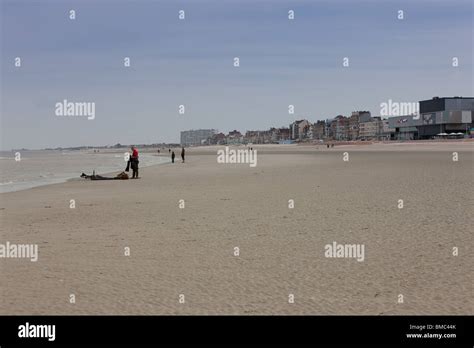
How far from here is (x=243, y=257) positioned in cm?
882

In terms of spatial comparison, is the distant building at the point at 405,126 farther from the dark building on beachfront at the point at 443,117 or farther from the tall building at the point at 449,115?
the tall building at the point at 449,115

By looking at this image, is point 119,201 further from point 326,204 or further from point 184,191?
point 326,204

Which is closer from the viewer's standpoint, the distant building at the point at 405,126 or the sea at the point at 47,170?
the sea at the point at 47,170

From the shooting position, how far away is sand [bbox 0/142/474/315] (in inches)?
249

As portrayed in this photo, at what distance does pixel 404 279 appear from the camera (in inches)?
285

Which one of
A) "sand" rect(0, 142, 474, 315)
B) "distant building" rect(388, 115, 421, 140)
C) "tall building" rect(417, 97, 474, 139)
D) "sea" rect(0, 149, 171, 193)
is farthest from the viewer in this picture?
"distant building" rect(388, 115, 421, 140)

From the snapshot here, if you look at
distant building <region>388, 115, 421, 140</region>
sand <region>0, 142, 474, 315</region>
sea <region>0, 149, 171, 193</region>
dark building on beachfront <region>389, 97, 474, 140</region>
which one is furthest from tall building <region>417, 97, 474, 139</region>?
sand <region>0, 142, 474, 315</region>

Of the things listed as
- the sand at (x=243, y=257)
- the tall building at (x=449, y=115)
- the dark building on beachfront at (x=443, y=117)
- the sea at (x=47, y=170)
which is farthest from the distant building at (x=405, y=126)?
the sand at (x=243, y=257)

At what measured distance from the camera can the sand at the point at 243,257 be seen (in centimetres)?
634

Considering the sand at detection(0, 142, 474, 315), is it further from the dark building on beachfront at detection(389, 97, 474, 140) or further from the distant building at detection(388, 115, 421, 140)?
the distant building at detection(388, 115, 421, 140)

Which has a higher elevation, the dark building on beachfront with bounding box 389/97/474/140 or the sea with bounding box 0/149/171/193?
the dark building on beachfront with bounding box 389/97/474/140
